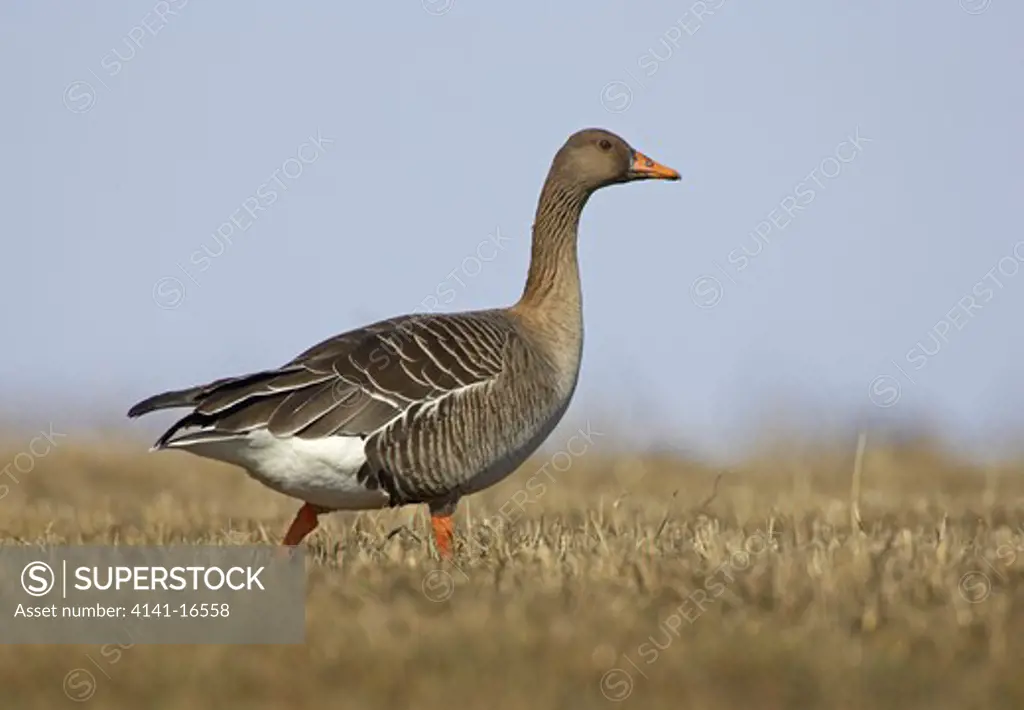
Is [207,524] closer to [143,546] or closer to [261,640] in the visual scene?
[143,546]

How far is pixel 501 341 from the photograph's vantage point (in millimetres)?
9031

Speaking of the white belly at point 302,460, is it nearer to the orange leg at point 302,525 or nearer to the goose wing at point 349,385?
the goose wing at point 349,385

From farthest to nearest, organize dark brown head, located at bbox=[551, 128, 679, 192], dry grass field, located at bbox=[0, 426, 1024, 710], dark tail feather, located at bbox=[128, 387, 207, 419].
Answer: dark brown head, located at bbox=[551, 128, 679, 192], dark tail feather, located at bbox=[128, 387, 207, 419], dry grass field, located at bbox=[0, 426, 1024, 710]

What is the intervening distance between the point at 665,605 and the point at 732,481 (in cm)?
744

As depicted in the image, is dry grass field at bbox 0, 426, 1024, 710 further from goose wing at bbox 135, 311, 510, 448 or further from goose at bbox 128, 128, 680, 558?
goose wing at bbox 135, 311, 510, 448

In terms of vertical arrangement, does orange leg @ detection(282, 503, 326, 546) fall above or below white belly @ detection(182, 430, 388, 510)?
below

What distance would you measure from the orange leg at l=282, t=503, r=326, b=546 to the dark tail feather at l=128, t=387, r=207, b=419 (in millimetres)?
861

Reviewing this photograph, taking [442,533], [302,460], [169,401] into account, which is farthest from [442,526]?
[169,401]

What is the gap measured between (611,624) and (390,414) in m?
2.97

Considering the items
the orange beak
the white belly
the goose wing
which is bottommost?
the white belly

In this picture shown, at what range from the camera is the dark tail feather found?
8055 mm

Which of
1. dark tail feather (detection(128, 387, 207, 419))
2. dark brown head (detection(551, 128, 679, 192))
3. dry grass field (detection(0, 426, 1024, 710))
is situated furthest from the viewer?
dark brown head (detection(551, 128, 679, 192))

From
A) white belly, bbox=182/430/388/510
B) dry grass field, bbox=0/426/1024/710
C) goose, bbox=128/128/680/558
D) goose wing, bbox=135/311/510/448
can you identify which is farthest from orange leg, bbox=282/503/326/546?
goose wing, bbox=135/311/510/448

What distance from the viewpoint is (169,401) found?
820 centimetres
